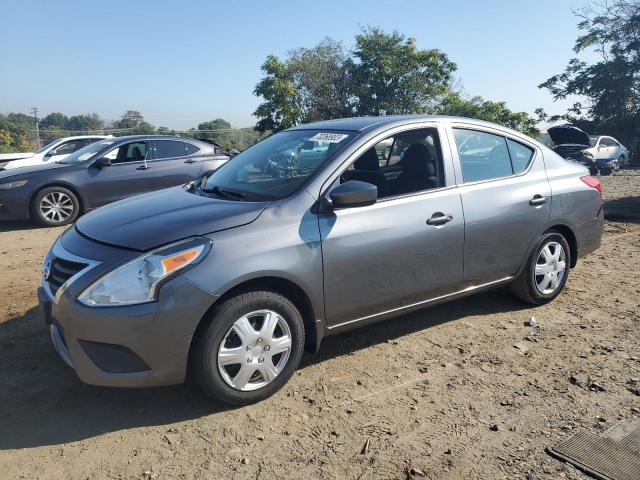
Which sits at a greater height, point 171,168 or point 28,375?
point 171,168

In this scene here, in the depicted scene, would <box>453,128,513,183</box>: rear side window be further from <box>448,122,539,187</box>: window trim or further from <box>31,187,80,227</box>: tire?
<box>31,187,80,227</box>: tire

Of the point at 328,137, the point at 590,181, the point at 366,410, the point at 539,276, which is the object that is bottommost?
the point at 366,410

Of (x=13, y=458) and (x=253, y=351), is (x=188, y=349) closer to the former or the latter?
(x=253, y=351)

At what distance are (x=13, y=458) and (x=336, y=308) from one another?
194cm

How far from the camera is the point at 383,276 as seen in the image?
11.8 feet

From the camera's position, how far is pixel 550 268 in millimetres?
4734

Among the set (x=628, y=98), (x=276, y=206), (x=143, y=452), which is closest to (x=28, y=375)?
(x=143, y=452)

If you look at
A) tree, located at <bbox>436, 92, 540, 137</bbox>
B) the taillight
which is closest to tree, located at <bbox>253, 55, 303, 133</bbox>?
tree, located at <bbox>436, 92, 540, 137</bbox>

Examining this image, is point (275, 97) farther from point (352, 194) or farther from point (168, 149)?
point (352, 194)

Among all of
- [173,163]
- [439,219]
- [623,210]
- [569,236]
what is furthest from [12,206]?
[623,210]

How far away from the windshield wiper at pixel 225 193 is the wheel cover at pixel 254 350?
90 cm

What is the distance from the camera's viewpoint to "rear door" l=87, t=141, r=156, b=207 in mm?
9000

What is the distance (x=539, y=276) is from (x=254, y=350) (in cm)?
286

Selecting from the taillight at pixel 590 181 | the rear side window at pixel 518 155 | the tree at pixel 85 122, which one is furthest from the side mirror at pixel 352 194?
the tree at pixel 85 122
